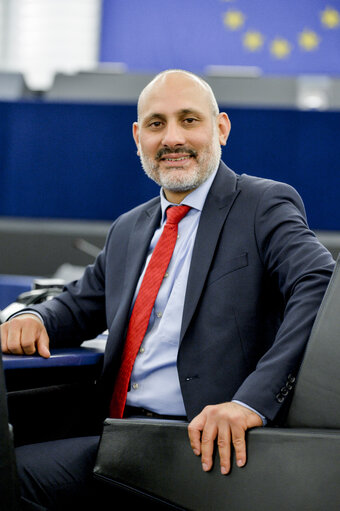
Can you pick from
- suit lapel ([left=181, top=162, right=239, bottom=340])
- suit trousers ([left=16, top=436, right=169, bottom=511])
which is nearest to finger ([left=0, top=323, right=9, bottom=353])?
suit trousers ([left=16, top=436, right=169, bottom=511])

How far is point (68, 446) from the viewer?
1405 mm

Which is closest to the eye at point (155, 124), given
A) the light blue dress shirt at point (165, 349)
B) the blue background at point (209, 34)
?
the light blue dress shirt at point (165, 349)

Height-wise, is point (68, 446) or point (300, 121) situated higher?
point (300, 121)

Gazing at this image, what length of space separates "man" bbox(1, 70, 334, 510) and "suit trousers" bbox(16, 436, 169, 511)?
0.66 feet

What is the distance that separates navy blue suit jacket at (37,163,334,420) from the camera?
1214mm

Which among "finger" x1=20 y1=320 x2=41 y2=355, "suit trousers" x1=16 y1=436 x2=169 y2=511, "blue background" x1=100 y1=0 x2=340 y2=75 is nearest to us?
"suit trousers" x1=16 y1=436 x2=169 y2=511

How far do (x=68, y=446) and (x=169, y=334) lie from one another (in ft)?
1.05

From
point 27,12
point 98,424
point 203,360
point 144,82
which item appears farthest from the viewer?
point 27,12

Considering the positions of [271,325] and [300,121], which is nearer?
[271,325]

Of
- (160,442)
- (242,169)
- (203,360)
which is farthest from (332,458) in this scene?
(242,169)

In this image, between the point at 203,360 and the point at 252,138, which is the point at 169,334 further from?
the point at 252,138

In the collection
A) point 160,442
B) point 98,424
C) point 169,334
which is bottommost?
point 98,424

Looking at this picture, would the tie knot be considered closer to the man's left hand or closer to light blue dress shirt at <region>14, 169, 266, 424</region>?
light blue dress shirt at <region>14, 169, 266, 424</region>

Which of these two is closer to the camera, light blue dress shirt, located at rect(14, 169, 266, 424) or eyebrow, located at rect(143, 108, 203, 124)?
light blue dress shirt, located at rect(14, 169, 266, 424)
